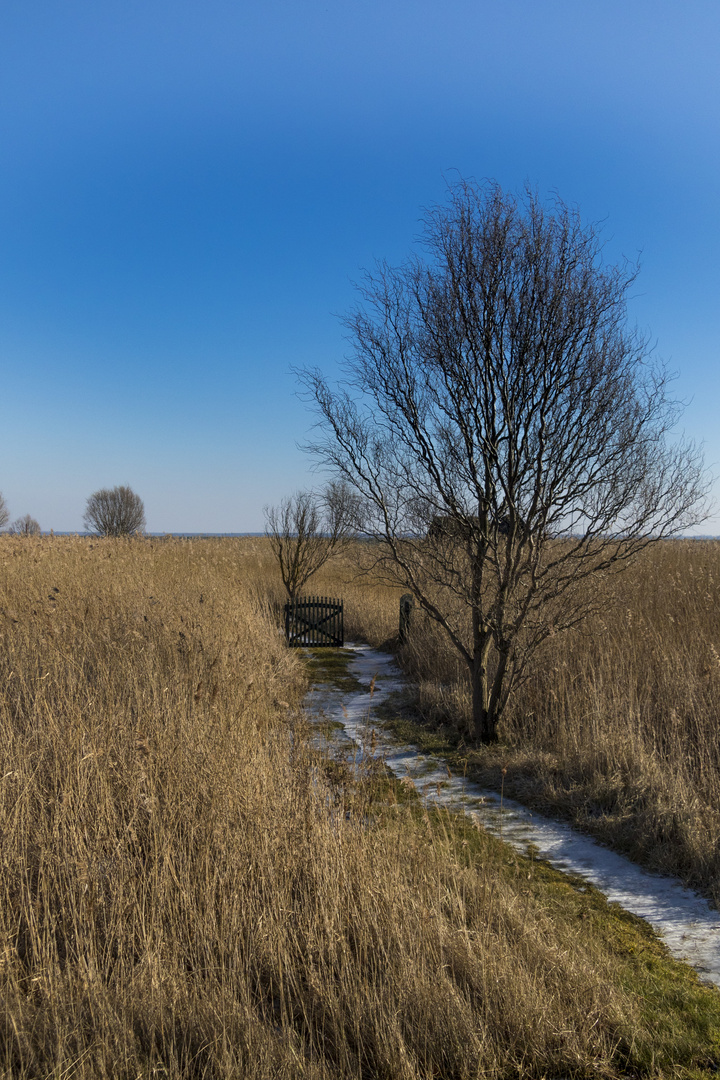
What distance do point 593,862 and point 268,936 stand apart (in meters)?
2.62

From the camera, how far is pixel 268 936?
8.98 feet

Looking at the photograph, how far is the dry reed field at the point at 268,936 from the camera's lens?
2.29 metres

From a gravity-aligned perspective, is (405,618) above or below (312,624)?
above

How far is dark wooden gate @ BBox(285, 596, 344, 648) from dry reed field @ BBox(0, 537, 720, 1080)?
28.2 ft

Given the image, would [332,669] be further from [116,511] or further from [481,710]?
[116,511]

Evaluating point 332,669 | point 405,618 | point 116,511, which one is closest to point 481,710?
point 332,669

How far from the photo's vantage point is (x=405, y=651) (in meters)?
10.8

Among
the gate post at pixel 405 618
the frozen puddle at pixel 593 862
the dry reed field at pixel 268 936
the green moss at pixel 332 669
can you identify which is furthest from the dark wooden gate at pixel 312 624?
the dry reed field at pixel 268 936

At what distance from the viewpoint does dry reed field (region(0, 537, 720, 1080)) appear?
229 cm

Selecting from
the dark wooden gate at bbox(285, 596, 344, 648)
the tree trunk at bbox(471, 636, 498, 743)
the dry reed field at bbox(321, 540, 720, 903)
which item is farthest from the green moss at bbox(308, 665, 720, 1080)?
the dark wooden gate at bbox(285, 596, 344, 648)

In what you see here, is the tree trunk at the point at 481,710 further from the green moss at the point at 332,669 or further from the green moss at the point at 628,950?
the green moss at the point at 332,669

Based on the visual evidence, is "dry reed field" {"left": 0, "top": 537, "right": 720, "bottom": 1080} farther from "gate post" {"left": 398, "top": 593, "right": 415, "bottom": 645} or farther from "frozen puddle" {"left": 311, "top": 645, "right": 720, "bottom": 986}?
"gate post" {"left": 398, "top": 593, "right": 415, "bottom": 645}

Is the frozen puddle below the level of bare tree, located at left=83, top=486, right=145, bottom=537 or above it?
below

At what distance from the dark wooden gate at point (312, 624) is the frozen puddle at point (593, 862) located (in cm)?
674
